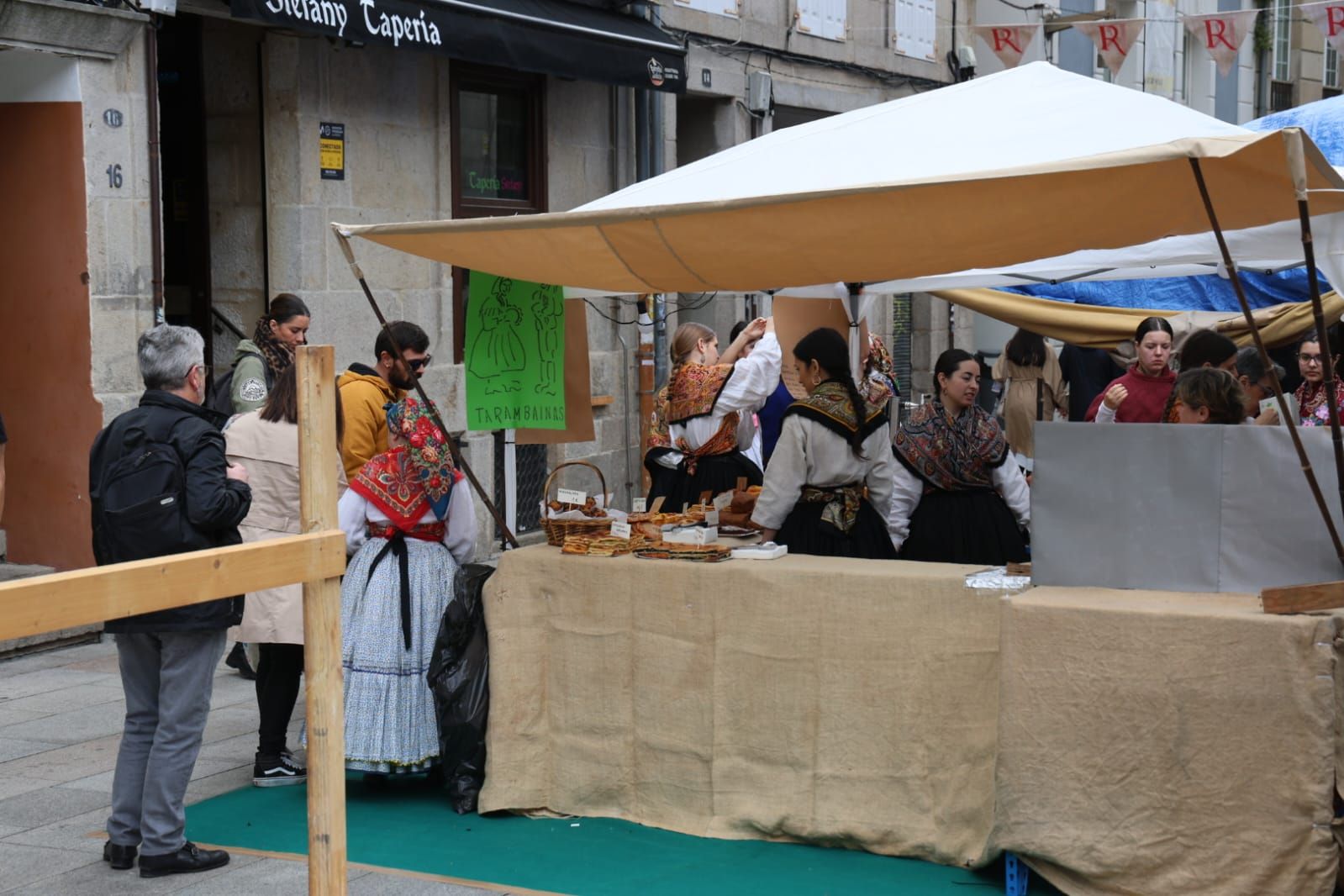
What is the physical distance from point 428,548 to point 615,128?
8.28 metres

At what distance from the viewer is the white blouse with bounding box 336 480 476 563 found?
19.5 feet

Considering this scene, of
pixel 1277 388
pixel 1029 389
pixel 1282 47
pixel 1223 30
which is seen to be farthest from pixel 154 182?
pixel 1282 47

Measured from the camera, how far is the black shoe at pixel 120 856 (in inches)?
204

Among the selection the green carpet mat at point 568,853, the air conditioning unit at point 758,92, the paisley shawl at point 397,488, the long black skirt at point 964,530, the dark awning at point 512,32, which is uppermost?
the air conditioning unit at point 758,92

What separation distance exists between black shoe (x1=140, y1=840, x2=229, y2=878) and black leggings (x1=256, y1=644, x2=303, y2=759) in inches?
41.0

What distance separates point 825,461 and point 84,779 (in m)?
3.19

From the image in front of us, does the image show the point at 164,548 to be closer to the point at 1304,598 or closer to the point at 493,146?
the point at 1304,598

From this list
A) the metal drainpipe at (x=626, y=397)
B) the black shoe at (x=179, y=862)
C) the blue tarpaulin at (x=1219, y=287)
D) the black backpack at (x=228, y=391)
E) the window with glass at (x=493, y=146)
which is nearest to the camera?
the black shoe at (x=179, y=862)

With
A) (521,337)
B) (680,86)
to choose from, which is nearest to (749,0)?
(680,86)

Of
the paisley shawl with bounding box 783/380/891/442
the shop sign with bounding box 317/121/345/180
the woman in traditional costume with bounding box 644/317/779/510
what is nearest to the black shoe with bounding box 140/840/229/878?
the paisley shawl with bounding box 783/380/891/442

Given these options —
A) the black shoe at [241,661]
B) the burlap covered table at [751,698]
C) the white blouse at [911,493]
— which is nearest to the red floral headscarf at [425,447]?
the burlap covered table at [751,698]

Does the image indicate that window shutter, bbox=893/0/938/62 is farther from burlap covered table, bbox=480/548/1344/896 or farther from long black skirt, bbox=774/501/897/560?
burlap covered table, bbox=480/548/1344/896

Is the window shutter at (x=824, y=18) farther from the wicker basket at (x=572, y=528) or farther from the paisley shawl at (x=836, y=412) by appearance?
the wicker basket at (x=572, y=528)

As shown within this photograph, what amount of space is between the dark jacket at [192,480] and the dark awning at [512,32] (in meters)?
4.76
